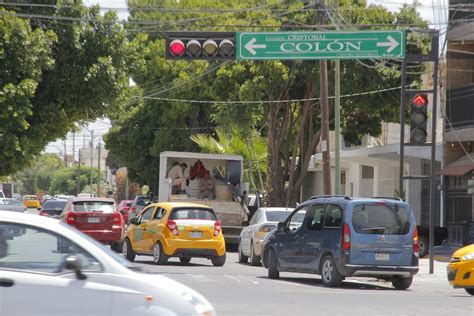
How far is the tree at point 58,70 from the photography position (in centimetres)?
2898

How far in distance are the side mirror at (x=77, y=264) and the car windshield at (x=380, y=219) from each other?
36.6 ft

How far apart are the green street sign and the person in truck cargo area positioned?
10691mm

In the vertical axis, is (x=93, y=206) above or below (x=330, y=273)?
above

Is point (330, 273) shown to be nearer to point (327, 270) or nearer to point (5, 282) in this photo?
point (327, 270)

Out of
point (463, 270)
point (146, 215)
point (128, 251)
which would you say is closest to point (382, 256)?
point (463, 270)

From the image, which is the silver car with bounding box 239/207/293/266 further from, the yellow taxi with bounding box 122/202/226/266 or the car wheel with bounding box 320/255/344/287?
the car wheel with bounding box 320/255/344/287

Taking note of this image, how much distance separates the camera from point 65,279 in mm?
8711

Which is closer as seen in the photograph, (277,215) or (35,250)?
(35,250)

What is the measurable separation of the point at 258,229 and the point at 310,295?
29.8ft

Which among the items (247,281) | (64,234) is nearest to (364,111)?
(247,281)

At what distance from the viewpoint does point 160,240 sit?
2425 cm

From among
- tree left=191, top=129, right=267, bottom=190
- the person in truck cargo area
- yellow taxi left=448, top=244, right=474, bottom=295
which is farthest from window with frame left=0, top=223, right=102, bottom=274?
tree left=191, top=129, right=267, bottom=190

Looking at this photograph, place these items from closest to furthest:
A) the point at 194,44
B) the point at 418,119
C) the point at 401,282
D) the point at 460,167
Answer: the point at 401,282 < the point at 418,119 < the point at 194,44 < the point at 460,167

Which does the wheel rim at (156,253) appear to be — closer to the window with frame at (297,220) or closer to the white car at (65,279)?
the window with frame at (297,220)
